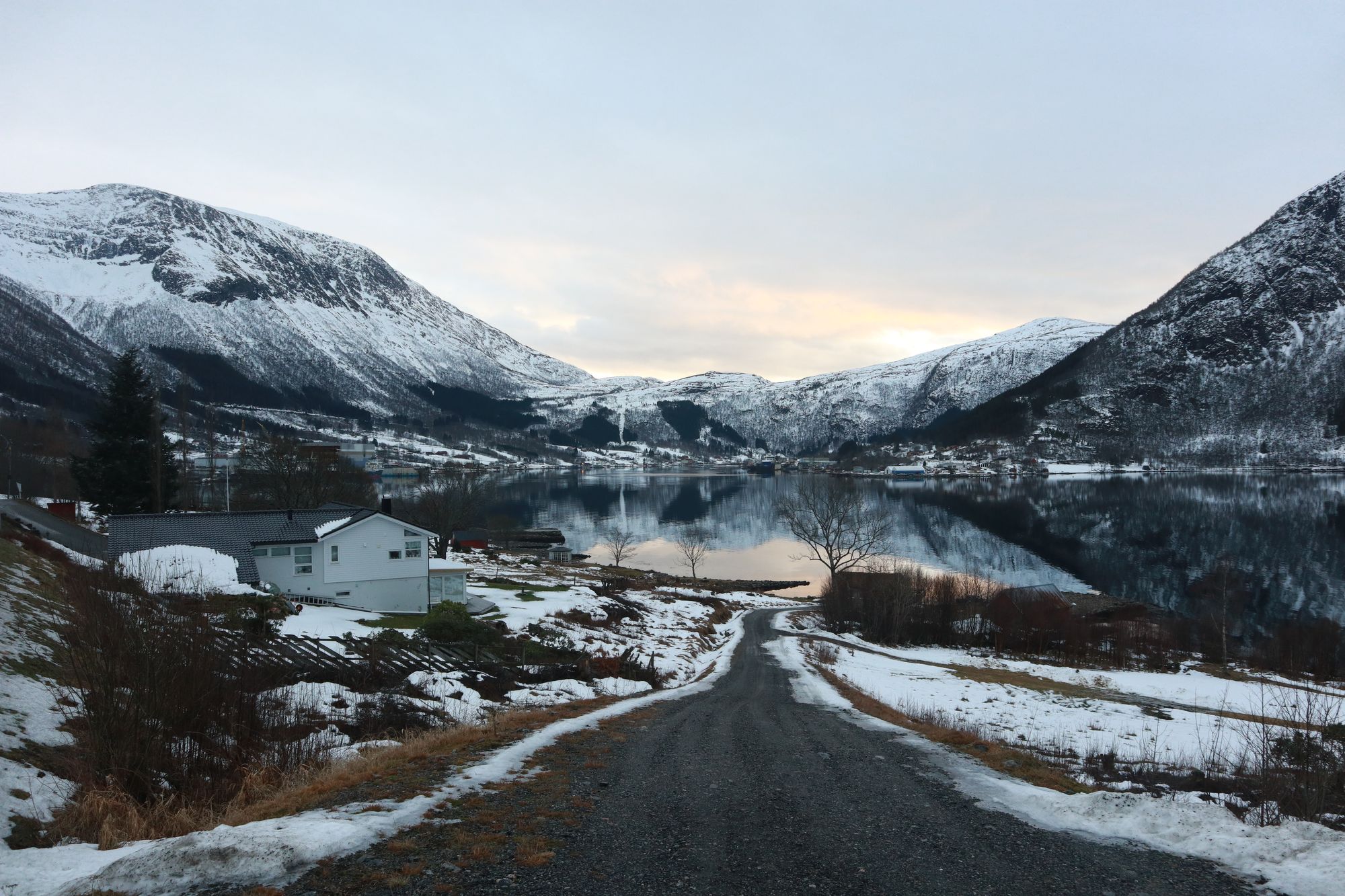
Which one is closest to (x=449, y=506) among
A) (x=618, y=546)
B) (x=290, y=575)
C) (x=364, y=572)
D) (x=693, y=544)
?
(x=618, y=546)

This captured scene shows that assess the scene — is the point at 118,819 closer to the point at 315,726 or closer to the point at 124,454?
the point at 315,726

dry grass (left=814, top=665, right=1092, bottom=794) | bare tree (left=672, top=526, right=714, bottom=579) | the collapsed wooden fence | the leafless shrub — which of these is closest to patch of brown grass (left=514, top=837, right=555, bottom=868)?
the leafless shrub

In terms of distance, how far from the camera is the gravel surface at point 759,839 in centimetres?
608

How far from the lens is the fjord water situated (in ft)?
188

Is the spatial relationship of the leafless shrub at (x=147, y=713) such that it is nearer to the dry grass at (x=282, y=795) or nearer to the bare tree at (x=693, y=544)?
the dry grass at (x=282, y=795)

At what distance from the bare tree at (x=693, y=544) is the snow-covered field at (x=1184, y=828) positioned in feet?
167

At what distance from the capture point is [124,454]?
44.1 m

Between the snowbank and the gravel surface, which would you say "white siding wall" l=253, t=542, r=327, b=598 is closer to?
the snowbank

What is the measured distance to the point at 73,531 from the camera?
37.4 metres

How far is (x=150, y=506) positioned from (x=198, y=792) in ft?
154

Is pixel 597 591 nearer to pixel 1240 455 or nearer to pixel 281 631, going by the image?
pixel 281 631

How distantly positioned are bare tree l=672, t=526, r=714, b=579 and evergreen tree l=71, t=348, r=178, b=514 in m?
40.9

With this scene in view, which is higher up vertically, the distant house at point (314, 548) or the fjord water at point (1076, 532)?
the distant house at point (314, 548)

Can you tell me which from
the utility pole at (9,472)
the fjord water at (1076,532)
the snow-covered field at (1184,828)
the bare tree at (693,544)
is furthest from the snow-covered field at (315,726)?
the utility pole at (9,472)
